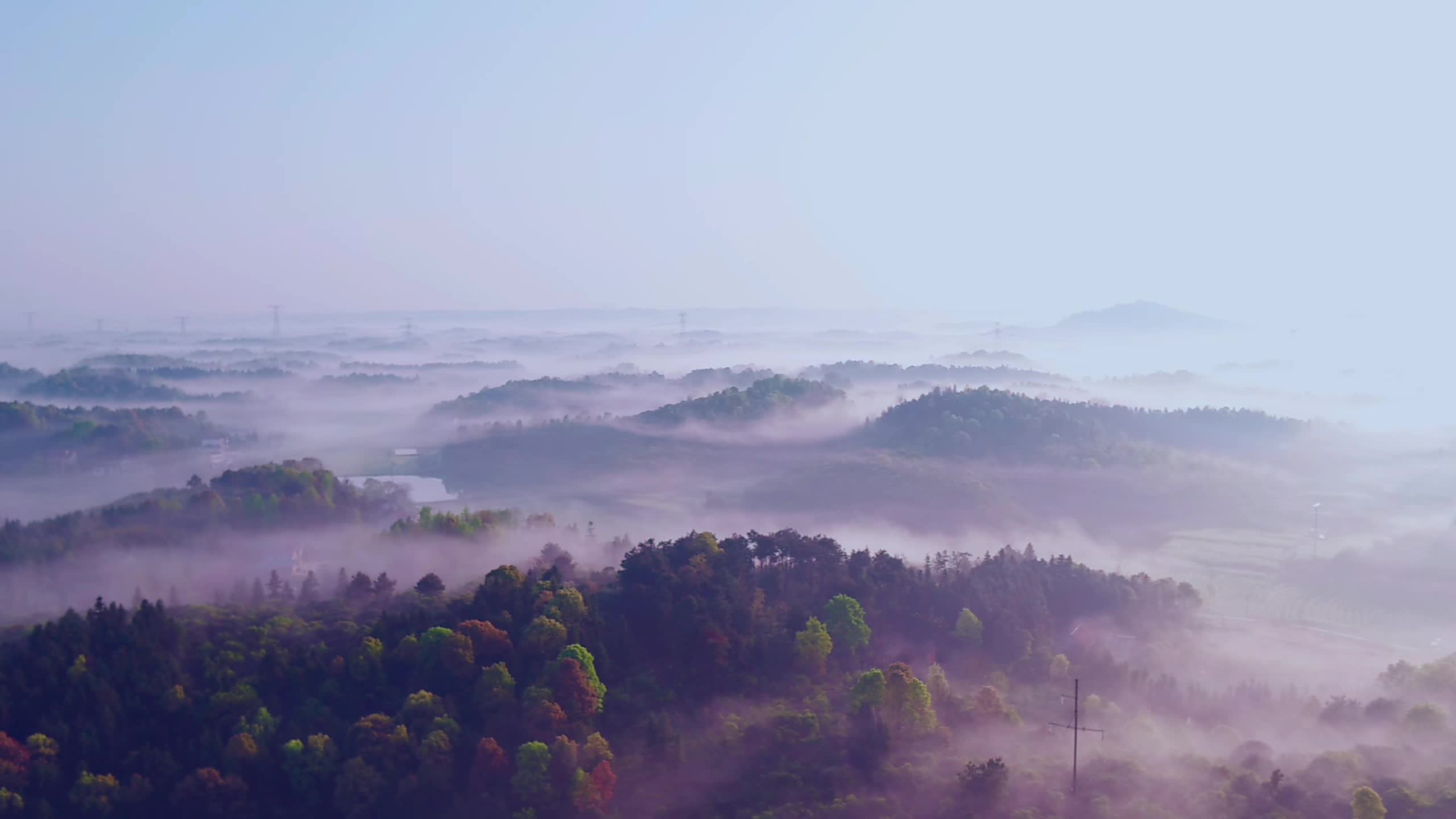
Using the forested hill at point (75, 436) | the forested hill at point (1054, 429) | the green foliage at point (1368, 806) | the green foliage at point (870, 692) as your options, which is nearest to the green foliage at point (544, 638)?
the green foliage at point (870, 692)

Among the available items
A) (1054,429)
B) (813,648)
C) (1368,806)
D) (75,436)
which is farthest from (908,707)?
(75,436)

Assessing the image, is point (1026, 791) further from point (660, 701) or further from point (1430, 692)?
point (1430, 692)

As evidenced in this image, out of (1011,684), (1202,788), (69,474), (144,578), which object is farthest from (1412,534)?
(69,474)

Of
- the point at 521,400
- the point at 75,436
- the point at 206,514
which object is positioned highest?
the point at 206,514

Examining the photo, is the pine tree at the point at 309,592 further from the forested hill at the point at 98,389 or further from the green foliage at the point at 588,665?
the forested hill at the point at 98,389

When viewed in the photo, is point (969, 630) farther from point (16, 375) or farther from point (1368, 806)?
point (16, 375)
